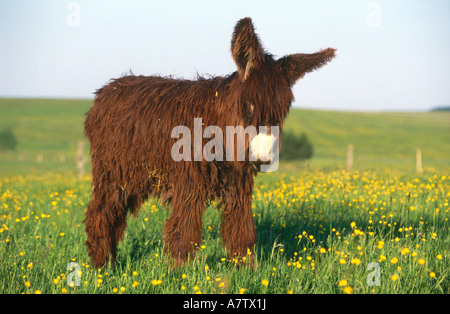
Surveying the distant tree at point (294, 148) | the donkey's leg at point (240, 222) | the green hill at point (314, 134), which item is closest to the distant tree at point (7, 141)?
the green hill at point (314, 134)

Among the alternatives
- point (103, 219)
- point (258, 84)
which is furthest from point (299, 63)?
point (103, 219)

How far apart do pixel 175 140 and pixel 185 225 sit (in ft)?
2.88

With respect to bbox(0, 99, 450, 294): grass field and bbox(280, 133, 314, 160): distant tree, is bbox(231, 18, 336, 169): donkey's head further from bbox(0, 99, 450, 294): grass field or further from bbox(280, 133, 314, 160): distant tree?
bbox(280, 133, 314, 160): distant tree

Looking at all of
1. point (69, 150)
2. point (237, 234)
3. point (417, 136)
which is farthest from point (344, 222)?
point (417, 136)

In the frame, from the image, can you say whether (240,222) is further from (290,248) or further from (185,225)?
(290,248)

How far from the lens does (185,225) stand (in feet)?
13.8

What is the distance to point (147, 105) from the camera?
4707 millimetres

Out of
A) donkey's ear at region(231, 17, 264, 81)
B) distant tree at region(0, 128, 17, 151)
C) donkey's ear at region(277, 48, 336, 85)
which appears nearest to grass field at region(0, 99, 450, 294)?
donkey's ear at region(277, 48, 336, 85)

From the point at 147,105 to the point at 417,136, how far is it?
2576 inches

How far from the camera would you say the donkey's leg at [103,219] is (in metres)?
5.11

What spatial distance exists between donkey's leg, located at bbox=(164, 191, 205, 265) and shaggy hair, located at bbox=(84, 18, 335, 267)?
0.01 meters

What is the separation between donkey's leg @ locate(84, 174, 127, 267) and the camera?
5105 millimetres

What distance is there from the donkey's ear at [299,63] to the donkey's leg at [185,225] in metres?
1.52
